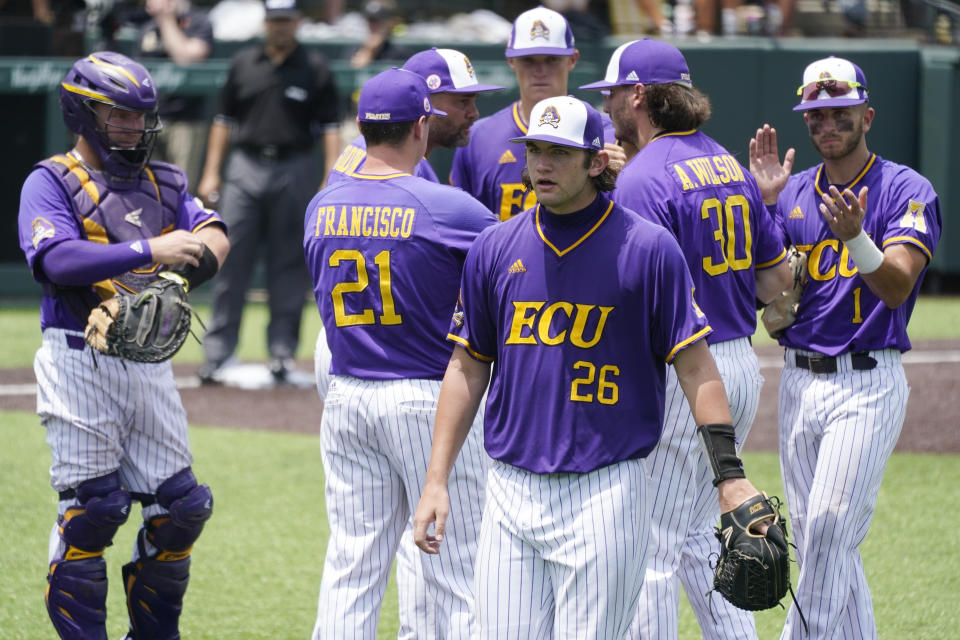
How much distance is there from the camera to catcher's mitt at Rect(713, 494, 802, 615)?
3709 mm

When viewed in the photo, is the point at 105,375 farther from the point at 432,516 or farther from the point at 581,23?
the point at 581,23

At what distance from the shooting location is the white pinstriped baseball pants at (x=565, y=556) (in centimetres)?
378

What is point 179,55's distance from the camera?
43.9 feet

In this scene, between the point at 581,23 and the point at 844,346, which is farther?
the point at 581,23

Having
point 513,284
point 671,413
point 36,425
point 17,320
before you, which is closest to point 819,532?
point 671,413

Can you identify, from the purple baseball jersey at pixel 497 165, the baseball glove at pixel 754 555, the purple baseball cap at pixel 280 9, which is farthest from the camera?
the purple baseball cap at pixel 280 9

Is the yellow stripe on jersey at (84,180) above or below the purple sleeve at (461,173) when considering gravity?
above

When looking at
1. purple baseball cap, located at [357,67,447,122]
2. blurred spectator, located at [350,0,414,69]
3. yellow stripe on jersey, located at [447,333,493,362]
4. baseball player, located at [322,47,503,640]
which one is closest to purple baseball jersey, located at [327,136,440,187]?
baseball player, located at [322,47,503,640]

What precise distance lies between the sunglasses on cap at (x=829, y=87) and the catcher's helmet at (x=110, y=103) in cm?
243

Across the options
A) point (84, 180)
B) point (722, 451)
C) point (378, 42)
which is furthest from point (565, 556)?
point (378, 42)

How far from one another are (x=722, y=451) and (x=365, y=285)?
1.48 meters

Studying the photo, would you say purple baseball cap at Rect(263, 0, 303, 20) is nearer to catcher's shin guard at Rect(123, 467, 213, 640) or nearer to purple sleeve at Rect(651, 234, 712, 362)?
catcher's shin guard at Rect(123, 467, 213, 640)

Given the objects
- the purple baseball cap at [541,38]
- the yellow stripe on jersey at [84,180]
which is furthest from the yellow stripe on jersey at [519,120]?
the yellow stripe on jersey at [84,180]

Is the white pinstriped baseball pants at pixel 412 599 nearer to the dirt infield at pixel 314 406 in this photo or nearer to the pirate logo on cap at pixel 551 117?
the pirate logo on cap at pixel 551 117
